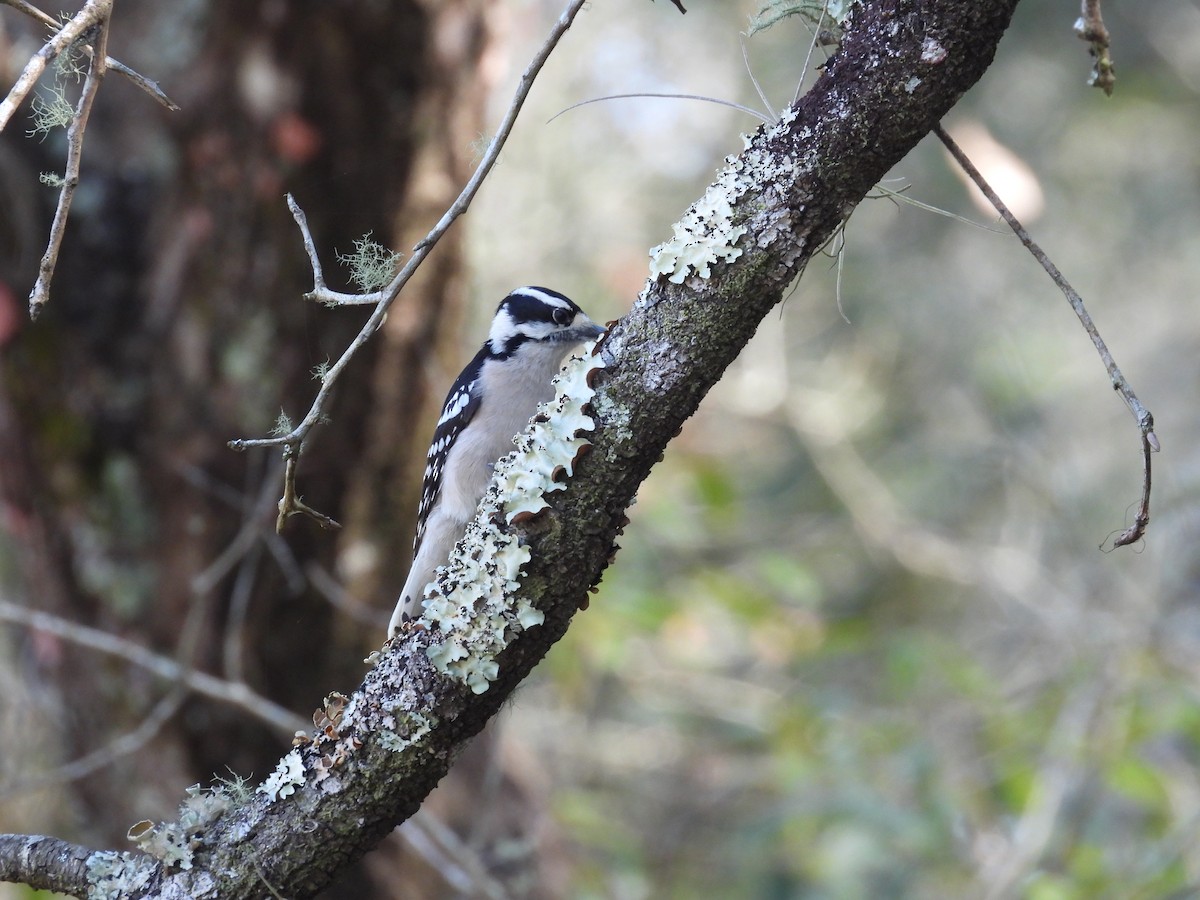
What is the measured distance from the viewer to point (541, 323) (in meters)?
3.64

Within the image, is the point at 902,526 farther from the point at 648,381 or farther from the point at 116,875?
the point at 116,875

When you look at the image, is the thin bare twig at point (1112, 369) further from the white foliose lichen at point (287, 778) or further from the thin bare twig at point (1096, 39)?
the white foliose lichen at point (287, 778)

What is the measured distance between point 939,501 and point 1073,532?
2.63 metres

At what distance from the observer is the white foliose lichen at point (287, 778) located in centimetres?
189

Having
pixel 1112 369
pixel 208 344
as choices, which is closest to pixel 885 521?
pixel 208 344

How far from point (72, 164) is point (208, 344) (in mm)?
2562

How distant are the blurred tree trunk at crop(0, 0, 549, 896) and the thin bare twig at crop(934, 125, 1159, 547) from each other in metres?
2.58

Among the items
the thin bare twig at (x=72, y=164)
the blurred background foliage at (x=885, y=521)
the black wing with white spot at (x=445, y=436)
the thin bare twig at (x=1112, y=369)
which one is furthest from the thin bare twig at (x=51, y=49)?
the blurred background foliage at (x=885, y=521)

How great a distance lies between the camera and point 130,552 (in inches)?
160

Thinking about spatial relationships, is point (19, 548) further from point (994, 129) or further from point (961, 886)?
point (994, 129)

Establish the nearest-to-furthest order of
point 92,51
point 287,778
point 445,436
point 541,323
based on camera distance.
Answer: point 92,51
point 287,778
point 445,436
point 541,323

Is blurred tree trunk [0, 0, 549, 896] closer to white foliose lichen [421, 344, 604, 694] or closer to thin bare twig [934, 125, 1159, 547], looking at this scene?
white foliose lichen [421, 344, 604, 694]

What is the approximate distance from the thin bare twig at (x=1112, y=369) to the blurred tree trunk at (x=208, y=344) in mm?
2575

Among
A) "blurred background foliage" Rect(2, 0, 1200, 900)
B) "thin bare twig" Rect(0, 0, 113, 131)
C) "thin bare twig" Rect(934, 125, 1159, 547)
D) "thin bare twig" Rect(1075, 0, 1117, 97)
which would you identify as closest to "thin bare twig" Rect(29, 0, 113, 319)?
"thin bare twig" Rect(0, 0, 113, 131)
